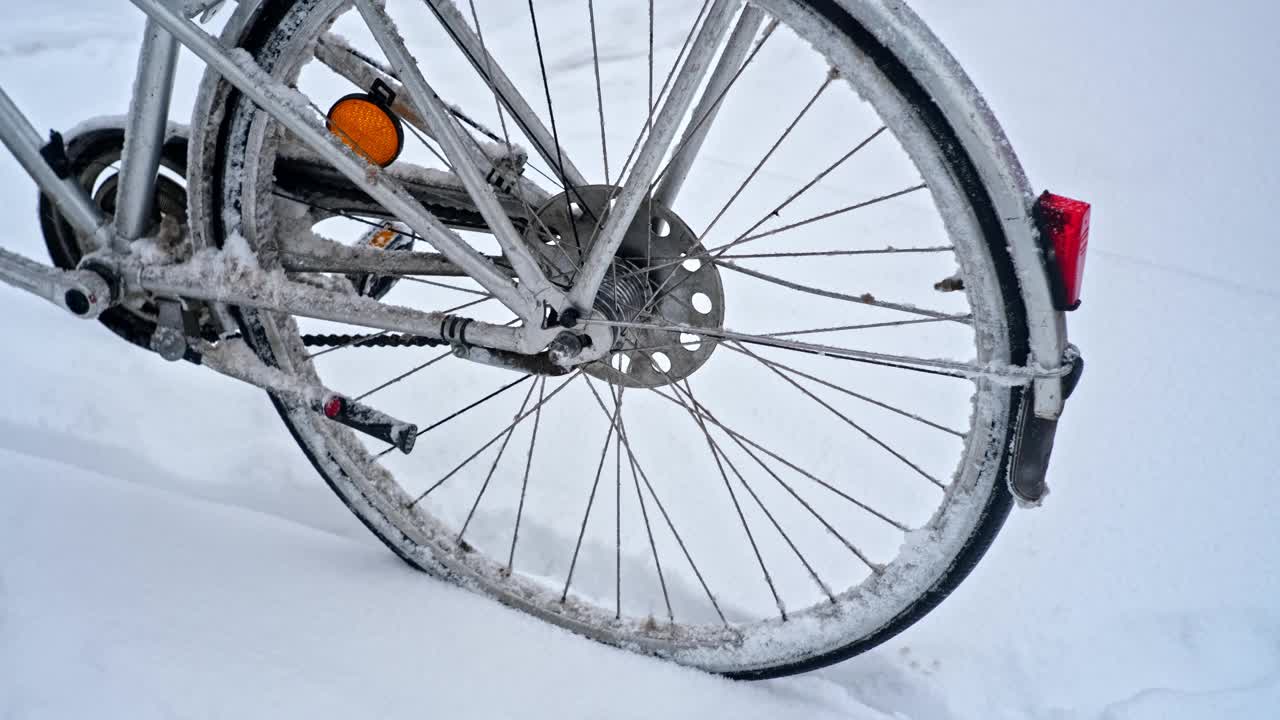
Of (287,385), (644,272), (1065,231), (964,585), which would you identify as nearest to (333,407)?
(287,385)

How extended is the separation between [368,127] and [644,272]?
0.44 m

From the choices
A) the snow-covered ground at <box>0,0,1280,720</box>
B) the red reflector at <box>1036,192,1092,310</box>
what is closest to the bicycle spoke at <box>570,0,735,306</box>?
the red reflector at <box>1036,192,1092,310</box>

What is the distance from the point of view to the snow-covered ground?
118 centimetres

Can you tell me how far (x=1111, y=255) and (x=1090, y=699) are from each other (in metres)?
1.07

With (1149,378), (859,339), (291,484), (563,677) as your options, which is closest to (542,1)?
(859,339)

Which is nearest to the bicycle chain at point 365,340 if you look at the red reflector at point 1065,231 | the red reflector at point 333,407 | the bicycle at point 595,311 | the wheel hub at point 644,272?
the bicycle at point 595,311

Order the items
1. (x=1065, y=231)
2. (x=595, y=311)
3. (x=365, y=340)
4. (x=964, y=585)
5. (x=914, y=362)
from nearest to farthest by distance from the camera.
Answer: (x=1065, y=231), (x=914, y=362), (x=595, y=311), (x=365, y=340), (x=964, y=585)

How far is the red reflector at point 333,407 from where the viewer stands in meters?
1.19

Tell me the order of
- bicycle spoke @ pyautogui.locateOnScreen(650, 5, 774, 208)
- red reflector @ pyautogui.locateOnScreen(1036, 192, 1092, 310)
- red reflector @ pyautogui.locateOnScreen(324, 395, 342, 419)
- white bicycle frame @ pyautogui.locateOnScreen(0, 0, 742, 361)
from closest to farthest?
1. red reflector @ pyautogui.locateOnScreen(1036, 192, 1092, 310)
2. white bicycle frame @ pyautogui.locateOnScreen(0, 0, 742, 361)
3. bicycle spoke @ pyautogui.locateOnScreen(650, 5, 774, 208)
4. red reflector @ pyautogui.locateOnScreen(324, 395, 342, 419)

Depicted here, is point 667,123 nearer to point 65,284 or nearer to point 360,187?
point 360,187

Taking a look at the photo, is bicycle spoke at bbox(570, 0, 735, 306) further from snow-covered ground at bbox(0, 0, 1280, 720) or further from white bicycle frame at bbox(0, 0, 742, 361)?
snow-covered ground at bbox(0, 0, 1280, 720)

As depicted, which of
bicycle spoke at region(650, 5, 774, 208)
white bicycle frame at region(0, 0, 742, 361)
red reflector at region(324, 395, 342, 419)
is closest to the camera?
white bicycle frame at region(0, 0, 742, 361)

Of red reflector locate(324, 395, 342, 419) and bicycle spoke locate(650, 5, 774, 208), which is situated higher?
bicycle spoke locate(650, 5, 774, 208)

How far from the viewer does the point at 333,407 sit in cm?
119
